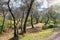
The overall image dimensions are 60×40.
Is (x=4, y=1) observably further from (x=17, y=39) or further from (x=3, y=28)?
(x=3, y=28)

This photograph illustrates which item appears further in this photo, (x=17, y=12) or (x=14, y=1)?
(x=17, y=12)

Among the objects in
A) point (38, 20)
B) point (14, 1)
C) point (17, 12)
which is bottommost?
point (38, 20)

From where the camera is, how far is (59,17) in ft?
176

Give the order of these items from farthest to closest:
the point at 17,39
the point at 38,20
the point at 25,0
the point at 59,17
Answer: the point at 38,20, the point at 59,17, the point at 25,0, the point at 17,39

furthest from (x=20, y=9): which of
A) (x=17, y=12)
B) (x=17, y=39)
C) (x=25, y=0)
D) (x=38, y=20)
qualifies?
(x=38, y=20)

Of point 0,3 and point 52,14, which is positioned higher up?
point 0,3

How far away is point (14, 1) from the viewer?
79.1 feet

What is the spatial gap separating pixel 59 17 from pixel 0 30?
86.3 feet

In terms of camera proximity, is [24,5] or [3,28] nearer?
[24,5]

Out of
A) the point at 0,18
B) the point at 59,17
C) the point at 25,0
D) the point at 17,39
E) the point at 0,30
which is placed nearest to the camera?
the point at 17,39

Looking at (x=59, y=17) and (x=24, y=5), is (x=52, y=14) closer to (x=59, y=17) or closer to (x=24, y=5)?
(x=59, y=17)

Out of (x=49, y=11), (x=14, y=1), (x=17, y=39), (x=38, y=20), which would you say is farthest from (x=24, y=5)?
(x=38, y=20)

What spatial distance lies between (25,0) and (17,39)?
29.1 feet

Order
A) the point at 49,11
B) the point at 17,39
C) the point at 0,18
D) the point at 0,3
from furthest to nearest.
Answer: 1. the point at 49,11
2. the point at 0,18
3. the point at 0,3
4. the point at 17,39
